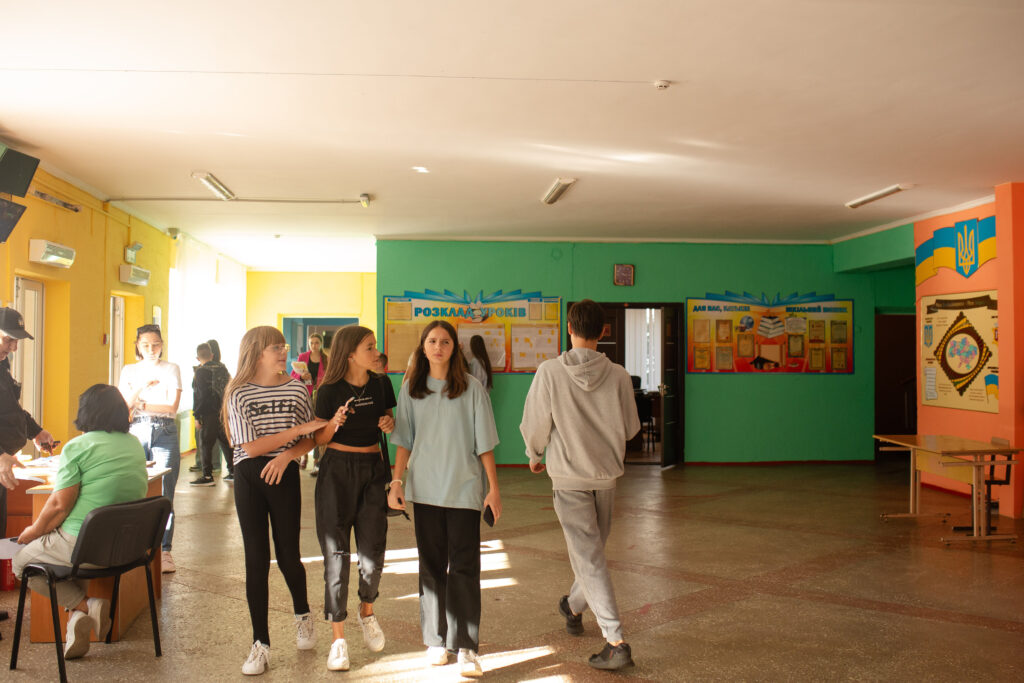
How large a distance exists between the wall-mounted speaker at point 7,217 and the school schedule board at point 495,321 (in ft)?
16.2

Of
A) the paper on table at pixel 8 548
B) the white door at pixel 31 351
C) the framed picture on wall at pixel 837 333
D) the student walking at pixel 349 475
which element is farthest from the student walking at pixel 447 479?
the framed picture on wall at pixel 837 333

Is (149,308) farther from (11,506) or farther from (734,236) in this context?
(734,236)

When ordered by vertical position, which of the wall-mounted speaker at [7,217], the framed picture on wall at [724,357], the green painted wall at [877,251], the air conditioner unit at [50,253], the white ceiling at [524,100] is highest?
the white ceiling at [524,100]

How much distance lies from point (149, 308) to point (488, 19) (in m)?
6.63

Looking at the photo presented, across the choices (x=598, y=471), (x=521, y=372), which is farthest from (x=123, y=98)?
(x=521, y=372)

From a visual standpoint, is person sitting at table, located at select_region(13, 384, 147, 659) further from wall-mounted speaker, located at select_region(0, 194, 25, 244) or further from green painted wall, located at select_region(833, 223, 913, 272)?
green painted wall, located at select_region(833, 223, 913, 272)

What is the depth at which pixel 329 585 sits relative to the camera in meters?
3.41


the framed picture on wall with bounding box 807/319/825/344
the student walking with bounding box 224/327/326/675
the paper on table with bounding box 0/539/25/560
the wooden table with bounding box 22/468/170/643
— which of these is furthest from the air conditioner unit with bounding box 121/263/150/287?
the framed picture on wall with bounding box 807/319/825/344

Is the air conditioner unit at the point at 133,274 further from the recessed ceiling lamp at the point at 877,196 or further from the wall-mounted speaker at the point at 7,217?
the recessed ceiling lamp at the point at 877,196

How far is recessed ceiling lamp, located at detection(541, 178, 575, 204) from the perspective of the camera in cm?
680

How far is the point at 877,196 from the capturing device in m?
7.42

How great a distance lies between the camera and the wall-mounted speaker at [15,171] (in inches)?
207

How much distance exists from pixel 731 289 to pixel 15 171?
781cm

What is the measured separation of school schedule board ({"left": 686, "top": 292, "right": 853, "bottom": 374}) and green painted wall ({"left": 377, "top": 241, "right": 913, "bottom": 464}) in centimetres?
12
